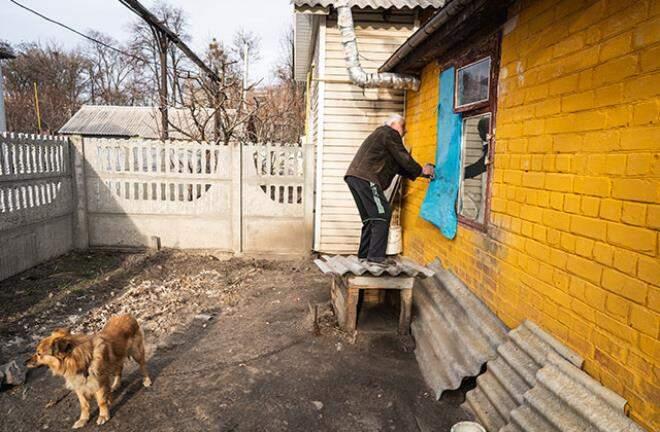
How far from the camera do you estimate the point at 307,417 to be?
313 cm

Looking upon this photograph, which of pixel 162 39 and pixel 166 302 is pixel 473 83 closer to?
pixel 166 302

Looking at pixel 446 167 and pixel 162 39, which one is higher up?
pixel 162 39

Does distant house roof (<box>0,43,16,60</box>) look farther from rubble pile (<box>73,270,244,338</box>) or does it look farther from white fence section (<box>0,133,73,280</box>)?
rubble pile (<box>73,270,244,338</box>)

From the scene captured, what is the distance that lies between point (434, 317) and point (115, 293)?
4.23 m

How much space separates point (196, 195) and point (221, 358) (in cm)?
422

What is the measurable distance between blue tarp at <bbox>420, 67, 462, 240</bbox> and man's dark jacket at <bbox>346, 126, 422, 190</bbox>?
291 mm

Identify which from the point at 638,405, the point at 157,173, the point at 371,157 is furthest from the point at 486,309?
the point at 157,173

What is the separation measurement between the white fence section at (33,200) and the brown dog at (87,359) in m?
3.87

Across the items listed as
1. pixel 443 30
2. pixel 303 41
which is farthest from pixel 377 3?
pixel 303 41

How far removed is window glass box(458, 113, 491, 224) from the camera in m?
4.29

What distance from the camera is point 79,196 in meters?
7.56

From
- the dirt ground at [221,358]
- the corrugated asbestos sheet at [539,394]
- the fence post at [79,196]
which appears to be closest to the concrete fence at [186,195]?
the fence post at [79,196]

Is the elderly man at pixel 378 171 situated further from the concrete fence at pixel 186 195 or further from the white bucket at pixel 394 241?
the concrete fence at pixel 186 195

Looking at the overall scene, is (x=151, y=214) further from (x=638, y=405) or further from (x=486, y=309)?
(x=638, y=405)
